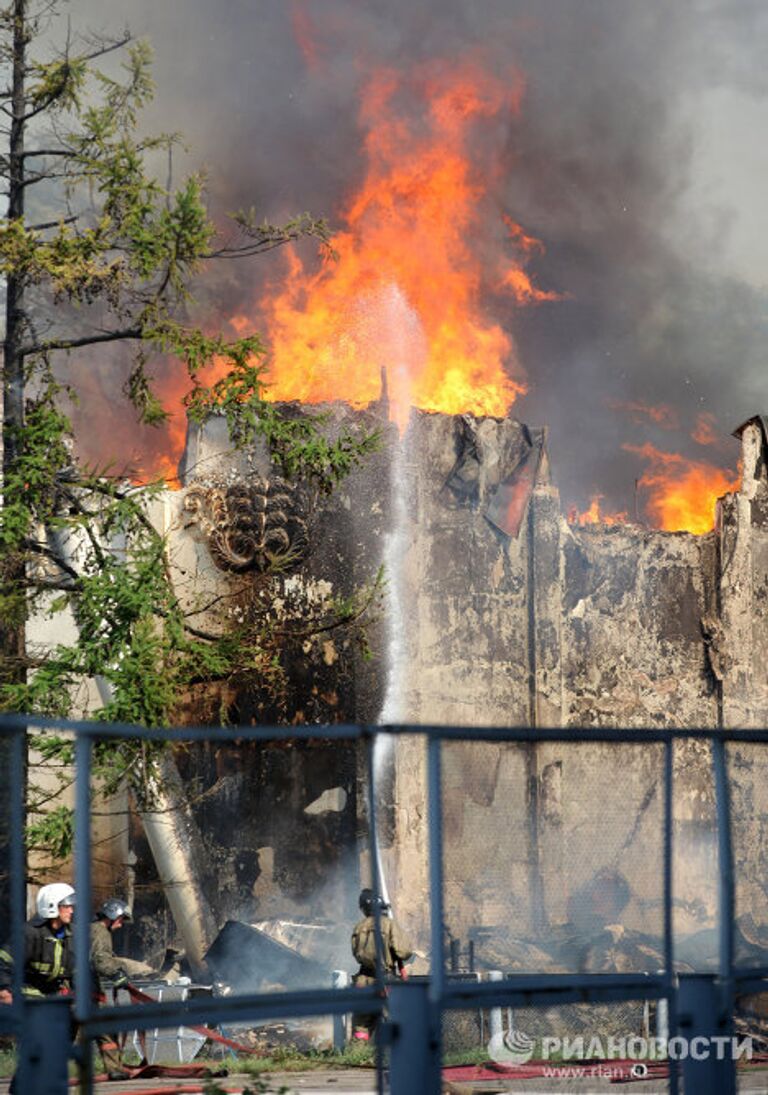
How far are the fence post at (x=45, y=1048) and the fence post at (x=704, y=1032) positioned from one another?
2.98 metres

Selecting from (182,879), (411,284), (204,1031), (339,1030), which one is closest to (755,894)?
(339,1030)

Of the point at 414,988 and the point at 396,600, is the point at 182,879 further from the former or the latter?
the point at 414,988

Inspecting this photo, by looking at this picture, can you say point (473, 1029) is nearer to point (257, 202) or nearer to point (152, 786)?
point (152, 786)

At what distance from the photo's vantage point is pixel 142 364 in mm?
16906

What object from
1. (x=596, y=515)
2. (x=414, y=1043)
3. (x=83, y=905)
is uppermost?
(x=596, y=515)

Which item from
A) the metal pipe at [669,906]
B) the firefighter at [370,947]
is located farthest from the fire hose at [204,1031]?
the metal pipe at [669,906]

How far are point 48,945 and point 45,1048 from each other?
4724 mm

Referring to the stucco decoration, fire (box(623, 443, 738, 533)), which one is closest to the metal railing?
the stucco decoration

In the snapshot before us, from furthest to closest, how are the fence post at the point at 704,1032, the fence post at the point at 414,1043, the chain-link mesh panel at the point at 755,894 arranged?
the chain-link mesh panel at the point at 755,894, the fence post at the point at 704,1032, the fence post at the point at 414,1043

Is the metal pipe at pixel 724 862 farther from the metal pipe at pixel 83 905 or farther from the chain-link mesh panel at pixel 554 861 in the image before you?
the metal pipe at pixel 83 905

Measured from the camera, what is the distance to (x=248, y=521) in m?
22.6

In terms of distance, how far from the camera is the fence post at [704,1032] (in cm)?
739

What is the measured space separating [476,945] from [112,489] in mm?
8674

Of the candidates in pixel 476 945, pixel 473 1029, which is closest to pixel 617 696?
pixel 473 1029
